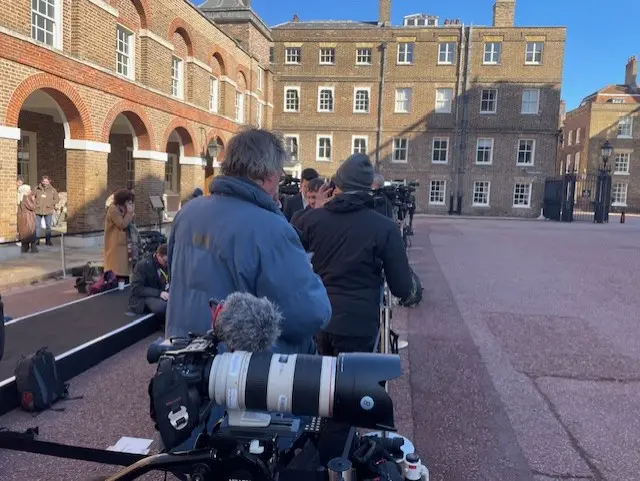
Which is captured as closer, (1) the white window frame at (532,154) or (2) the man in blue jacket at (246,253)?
(2) the man in blue jacket at (246,253)

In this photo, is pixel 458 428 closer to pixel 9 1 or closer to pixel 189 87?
pixel 9 1

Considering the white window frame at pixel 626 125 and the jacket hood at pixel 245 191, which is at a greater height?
the white window frame at pixel 626 125

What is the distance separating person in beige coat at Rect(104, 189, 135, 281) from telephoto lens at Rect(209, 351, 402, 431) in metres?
6.11

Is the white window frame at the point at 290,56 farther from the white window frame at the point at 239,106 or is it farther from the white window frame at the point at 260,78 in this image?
the white window frame at the point at 239,106

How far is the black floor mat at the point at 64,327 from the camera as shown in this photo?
4.69 meters

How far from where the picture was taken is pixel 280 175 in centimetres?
202

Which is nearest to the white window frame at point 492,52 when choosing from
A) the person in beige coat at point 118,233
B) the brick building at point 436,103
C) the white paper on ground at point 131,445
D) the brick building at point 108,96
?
the brick building at point 436,103

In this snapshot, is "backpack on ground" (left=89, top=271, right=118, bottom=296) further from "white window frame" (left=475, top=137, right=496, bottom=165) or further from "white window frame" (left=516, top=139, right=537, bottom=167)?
"white window frame" (left=516, top=139, right=537, bottom=167)

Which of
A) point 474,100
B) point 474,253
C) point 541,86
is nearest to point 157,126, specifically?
point 474,253

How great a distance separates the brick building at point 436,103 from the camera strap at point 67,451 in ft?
105

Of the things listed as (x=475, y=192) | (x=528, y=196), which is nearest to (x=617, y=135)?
(x=528, y=196)

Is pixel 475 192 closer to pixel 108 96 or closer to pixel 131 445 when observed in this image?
pixel 108 96

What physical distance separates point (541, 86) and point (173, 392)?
36.2 m

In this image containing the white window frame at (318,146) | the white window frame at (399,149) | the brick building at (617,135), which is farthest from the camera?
the brick building at (617,135)
